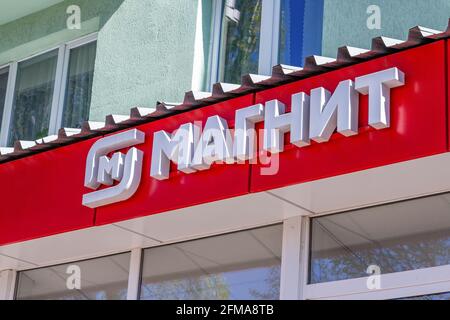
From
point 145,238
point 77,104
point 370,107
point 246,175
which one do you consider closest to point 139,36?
point 77,104

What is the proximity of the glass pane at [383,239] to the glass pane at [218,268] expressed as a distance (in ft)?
1.27

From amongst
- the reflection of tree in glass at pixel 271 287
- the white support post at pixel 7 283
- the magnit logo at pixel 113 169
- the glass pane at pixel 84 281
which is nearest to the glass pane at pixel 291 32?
the magnit logo at pixel 113 169

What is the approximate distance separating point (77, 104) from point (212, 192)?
3.12m

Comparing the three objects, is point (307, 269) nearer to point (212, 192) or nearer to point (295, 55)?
point (212, 192)

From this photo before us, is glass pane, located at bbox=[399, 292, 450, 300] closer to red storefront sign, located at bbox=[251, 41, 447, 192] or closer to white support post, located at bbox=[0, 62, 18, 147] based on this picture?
red storefront sign, located at bbox=[251, 41, 447, 192]

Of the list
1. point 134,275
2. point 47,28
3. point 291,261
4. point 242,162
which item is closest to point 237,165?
point 242,162

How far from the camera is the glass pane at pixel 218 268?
7.38 meters

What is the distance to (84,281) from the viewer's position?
8.50 metres

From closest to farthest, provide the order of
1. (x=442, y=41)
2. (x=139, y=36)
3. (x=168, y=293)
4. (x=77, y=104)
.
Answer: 1. (x=442, y=41)
2. (x=168, y=293)
3. (x=139, y=36)
4. (x=77, y=104)

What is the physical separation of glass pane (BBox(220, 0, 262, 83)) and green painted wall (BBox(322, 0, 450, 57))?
992 millimetres

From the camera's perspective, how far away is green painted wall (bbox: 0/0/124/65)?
9461 millimetres

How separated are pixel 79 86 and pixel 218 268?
2864 mm

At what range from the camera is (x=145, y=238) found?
789 cm

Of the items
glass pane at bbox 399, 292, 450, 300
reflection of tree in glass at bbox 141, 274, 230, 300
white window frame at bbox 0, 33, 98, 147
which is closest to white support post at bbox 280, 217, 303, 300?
reflection of tree in glass at bbox 141, 274, 230, 300
